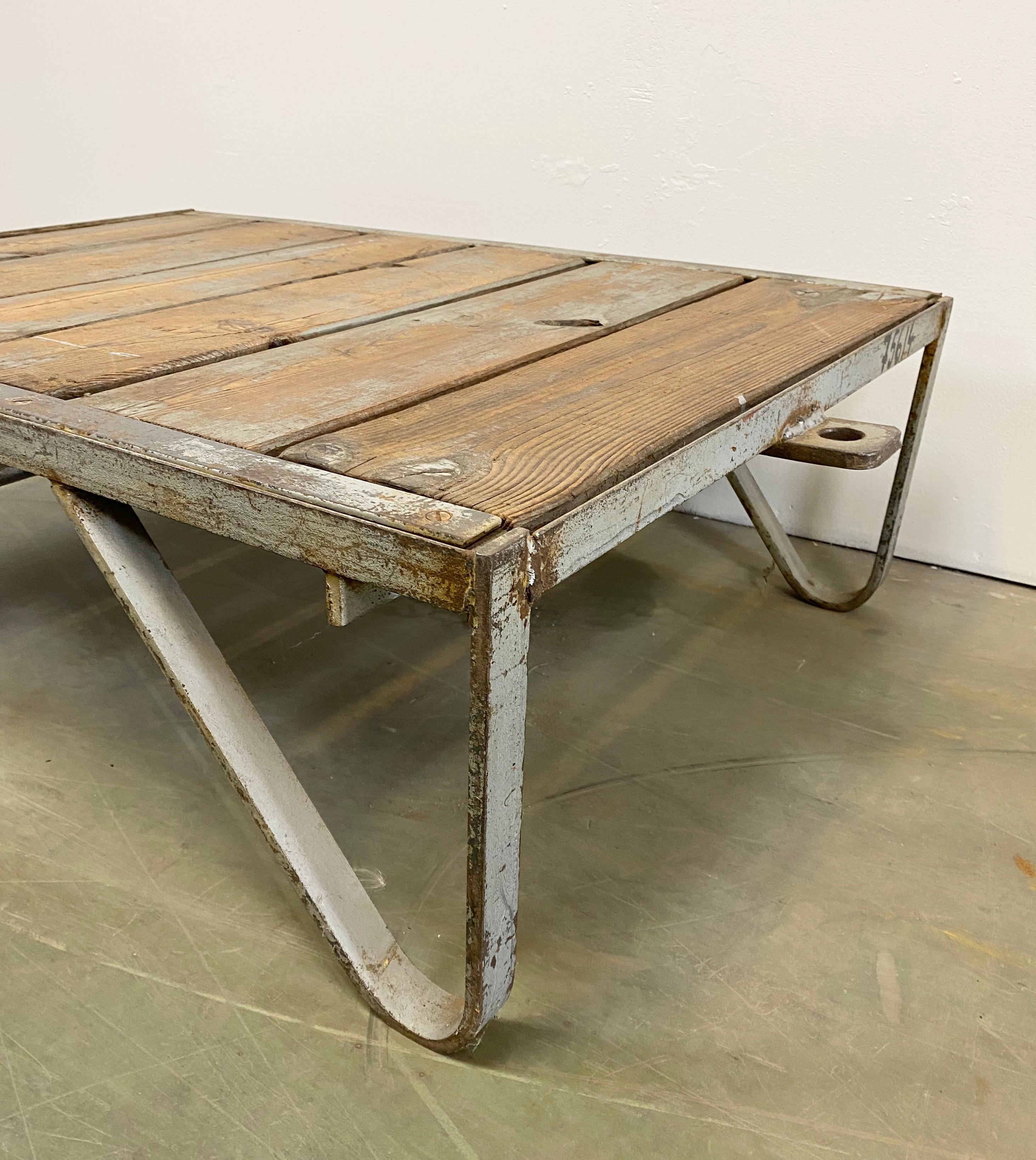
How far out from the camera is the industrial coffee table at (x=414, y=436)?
797mm

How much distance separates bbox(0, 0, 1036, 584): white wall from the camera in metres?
1.92

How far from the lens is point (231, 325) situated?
129 cm

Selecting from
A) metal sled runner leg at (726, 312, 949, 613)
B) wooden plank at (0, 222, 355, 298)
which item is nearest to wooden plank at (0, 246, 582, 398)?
wooden plank at (0, 222, 355, 298)

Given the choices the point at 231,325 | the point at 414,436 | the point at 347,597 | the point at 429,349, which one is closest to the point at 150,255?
the point at 231,325

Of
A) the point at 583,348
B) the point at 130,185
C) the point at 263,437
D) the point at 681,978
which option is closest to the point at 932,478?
the point at 583,348

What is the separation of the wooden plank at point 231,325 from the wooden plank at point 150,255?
10.4 inches

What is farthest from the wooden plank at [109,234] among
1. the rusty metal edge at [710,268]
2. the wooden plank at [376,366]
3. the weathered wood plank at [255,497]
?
the weathered wood plank at [255,497]

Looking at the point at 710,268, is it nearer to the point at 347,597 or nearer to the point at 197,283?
the point at 197,283

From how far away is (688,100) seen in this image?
83.0 inches

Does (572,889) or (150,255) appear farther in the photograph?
(150,255)

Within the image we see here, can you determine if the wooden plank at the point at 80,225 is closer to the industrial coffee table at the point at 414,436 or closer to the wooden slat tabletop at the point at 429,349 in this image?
the wooden slat tabletop at the point at 429,349

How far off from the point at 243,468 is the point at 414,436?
0.50ft

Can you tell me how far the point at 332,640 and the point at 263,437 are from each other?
904mm

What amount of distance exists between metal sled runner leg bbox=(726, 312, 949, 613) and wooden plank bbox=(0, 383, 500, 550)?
106 cm
